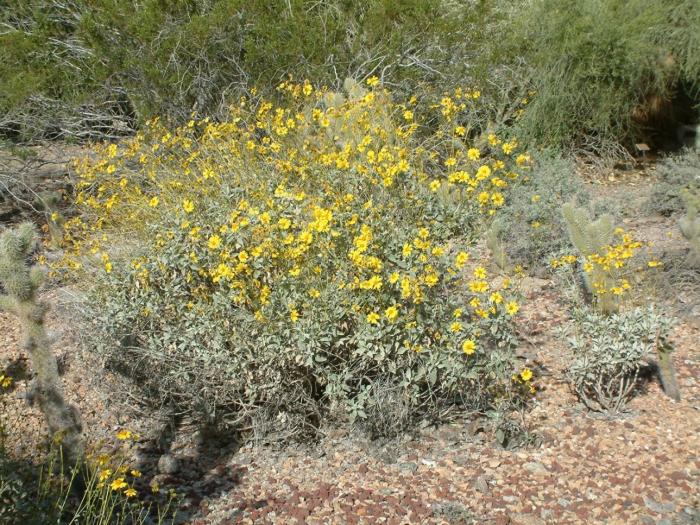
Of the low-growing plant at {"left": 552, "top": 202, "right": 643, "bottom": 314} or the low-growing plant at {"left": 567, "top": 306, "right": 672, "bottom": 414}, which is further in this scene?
the low-growing plant at {"left": 552, "top": 202, "right": 643, "bottom": 314}

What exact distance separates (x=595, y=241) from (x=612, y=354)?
80cm

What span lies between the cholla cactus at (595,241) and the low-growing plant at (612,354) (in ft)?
0.60

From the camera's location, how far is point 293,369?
3383mm

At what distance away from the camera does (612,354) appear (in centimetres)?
345

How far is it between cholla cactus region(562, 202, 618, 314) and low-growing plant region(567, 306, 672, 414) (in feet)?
0.60

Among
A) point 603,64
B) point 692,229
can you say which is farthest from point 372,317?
point 603,64

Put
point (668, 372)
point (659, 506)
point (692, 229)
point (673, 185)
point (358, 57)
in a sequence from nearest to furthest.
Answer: point (659, 506) < point (668, 372) < point (692, 229) < point (673, 185) < point (358, 57)


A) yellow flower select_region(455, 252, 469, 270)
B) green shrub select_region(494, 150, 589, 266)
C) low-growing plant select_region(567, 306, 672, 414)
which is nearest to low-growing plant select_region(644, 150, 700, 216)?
green shrub select_region(494, 150, 589, 266)

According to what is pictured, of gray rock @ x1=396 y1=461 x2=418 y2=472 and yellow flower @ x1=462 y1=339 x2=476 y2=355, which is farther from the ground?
yellow flower @ x1=462 y1=339 x2=476 y2=355

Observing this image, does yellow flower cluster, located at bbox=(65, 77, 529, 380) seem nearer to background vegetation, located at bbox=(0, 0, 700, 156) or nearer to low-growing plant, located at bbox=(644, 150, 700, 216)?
low-growing plant, located at bbox=(644, 150, 700, 216)

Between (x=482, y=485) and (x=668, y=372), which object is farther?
(x=668, y=372)

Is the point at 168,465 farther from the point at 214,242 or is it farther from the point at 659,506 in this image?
the point at 659,506

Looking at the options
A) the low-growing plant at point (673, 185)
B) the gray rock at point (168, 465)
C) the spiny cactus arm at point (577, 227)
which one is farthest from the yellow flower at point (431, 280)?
the low-growing plant at point (673, 185)

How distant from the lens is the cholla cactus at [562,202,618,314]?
381cm
